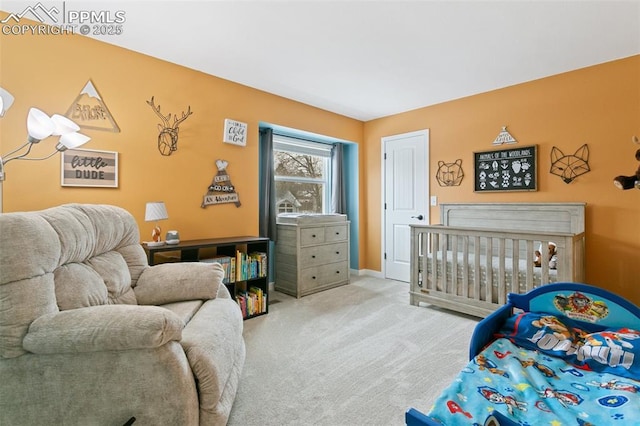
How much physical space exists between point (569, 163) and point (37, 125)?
170 inches

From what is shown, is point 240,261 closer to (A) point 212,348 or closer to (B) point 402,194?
(A) point 212,348

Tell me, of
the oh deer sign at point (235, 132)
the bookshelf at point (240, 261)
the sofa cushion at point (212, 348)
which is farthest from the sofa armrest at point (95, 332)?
the oh deer sign at point (235, 132)

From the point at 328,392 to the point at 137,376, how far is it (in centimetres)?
107

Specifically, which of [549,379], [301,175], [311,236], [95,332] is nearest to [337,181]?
[301,175]

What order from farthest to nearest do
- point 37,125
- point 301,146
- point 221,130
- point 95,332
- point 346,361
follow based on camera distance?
point 301,146 → point 221,130 → point 346,361 → point 37,125 → point 95,332

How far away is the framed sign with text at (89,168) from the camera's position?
2.28m

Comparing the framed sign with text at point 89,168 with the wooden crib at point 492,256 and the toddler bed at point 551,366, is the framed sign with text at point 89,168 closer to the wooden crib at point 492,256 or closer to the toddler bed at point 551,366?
the toddler bed at point 551,366

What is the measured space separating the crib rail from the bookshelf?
1626 millimetres

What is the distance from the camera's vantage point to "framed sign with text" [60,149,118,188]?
228cm

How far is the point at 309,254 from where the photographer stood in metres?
3.71

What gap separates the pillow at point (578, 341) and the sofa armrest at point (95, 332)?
1.64 metres

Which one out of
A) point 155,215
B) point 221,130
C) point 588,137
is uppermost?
point 221,130

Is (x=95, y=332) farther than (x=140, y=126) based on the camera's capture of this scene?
No

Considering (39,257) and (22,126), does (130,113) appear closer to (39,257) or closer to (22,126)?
(22,126)
